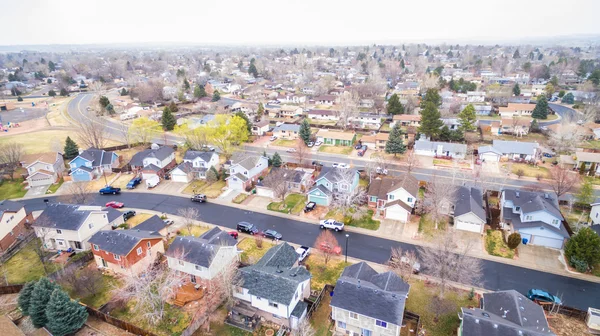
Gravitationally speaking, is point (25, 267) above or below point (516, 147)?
below

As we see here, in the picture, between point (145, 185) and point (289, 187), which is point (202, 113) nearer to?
point (145, 185)

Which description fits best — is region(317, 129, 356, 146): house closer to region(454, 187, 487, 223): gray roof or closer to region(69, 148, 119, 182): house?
region(454, 187, 487, 223): gray roof

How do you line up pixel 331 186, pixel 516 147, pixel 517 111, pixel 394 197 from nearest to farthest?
pixel 394 197 < pixel 331 186 < pixel 516 147 < pixel 517 111

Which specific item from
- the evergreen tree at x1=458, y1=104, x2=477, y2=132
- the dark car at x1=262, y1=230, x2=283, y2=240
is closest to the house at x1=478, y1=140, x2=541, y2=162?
the evergreen tree at x1=458, y1=104, x2=477, y2=132

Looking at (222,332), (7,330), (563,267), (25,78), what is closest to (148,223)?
(7,330)

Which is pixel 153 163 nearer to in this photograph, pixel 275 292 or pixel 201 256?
pixel 201 256

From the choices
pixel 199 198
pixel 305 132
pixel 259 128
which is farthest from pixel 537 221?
pixel 259 128
